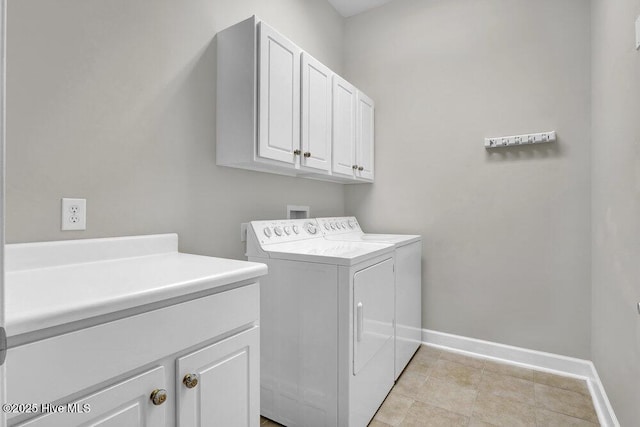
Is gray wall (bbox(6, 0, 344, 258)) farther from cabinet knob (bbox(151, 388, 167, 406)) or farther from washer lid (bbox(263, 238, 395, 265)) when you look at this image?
cabinet knob (bbox(151, 388, 167, 406))

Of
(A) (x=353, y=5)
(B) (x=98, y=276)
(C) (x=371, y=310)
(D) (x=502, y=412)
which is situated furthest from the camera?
(A) (x=353, y=5)

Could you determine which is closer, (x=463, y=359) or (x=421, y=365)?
(x=421, y=365)

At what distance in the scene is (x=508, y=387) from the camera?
201cm

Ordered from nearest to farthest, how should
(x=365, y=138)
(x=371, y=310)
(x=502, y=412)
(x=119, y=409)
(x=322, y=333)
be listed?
1. (x=119, y=409)
2. (x=322, y=333)
3. (x=371, y=310)
4. (x=502, y=412)
5. (x=365, y=138)

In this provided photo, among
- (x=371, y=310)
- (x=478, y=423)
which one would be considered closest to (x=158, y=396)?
(x=371, y=310)

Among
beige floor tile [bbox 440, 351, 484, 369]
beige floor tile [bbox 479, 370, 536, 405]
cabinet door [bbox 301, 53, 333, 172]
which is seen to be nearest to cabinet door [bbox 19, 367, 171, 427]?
cabinet door [bbox 301, 53, 333, 172]

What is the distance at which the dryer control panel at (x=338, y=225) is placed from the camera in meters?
2.42

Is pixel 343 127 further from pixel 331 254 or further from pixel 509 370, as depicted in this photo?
pixel 509 370

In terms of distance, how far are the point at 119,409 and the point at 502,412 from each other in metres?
1.90

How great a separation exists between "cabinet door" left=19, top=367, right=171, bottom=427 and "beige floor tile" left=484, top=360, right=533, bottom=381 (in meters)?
2.23

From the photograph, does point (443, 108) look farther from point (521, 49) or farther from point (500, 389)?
point (500, 389)

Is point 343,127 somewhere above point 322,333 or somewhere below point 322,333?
above

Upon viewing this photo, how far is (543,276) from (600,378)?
0.66 metres

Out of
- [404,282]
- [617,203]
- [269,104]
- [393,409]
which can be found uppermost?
[269,104]
